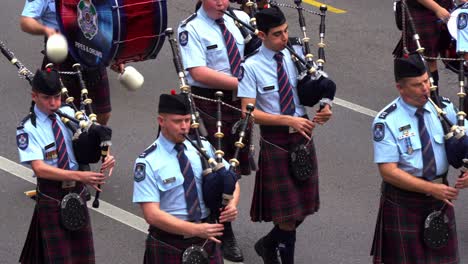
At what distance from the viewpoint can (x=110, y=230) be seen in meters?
9.37

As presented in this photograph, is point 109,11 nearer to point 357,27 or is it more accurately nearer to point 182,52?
point 182,52

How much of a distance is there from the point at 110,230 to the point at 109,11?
6.52 feet

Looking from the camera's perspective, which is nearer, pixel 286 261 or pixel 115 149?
pixel 286 261

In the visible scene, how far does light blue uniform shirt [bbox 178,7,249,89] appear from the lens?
8.83m

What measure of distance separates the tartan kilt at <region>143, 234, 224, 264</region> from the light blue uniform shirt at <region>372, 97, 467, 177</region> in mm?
1210

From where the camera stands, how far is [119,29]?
26.9ft

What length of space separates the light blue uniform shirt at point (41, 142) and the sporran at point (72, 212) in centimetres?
20

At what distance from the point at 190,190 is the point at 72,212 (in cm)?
105

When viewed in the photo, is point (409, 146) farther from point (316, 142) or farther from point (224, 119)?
point (316, 142)

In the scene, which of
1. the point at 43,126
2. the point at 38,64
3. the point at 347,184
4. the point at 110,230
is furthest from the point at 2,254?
the point at 38,64

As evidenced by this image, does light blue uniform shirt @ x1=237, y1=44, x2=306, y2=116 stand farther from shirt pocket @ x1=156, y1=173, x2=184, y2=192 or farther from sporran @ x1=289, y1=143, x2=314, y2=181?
shirt pocket @ x1=156, y1=173, x2=184, y2=192

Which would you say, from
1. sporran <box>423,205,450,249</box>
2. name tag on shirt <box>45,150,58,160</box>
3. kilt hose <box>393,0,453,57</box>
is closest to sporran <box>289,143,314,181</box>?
sporran <box>423,205,450,249</box>

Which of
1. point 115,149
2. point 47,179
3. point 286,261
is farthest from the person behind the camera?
point 115,149

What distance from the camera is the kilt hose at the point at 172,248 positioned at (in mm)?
7074
